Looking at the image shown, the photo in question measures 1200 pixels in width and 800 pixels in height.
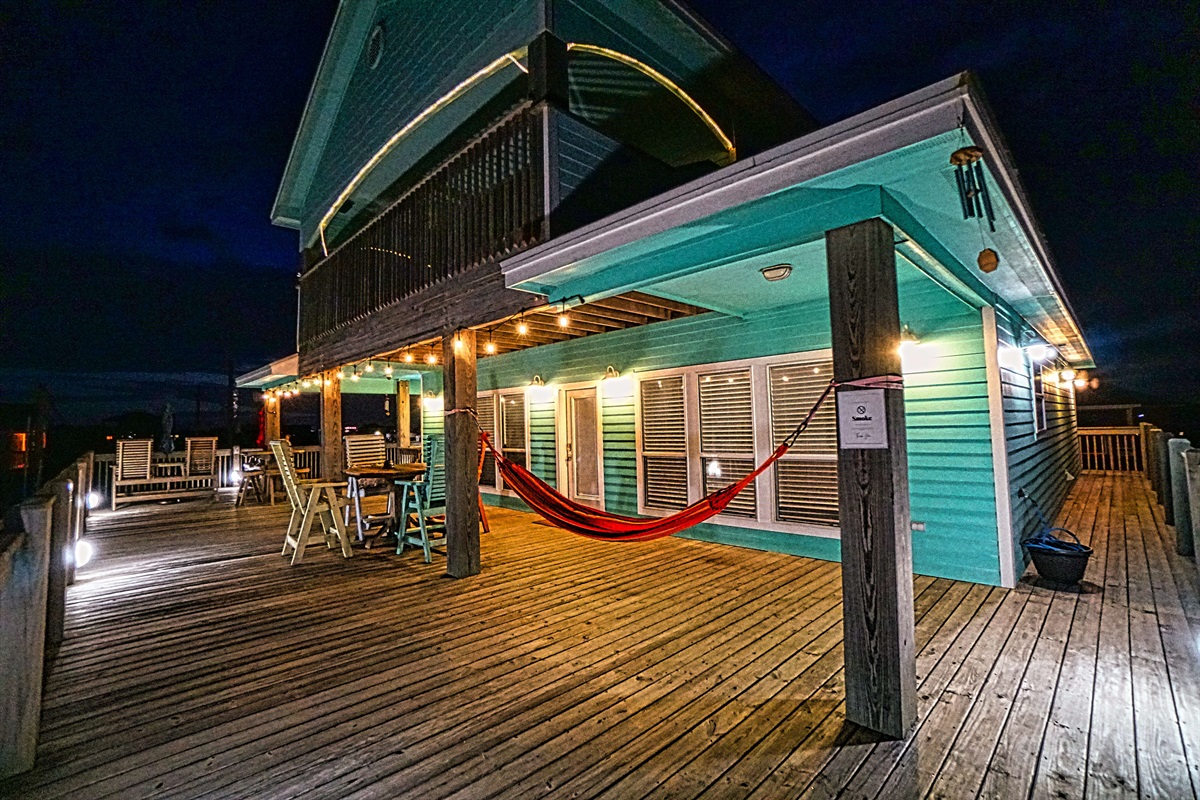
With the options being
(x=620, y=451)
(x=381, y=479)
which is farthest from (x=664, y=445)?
(x=381, y=479)

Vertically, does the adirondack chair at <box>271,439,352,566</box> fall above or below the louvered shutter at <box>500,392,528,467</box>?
below

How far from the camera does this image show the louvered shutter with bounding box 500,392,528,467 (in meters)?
7.96

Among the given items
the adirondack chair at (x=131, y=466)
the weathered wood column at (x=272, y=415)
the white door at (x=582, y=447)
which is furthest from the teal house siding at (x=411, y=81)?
the adirondack chair at (x=131, y=466)

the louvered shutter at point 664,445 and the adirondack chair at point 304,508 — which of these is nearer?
the adirondack chair at point 304,508

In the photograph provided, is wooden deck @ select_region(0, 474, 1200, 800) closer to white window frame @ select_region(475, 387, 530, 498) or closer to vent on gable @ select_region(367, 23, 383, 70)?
white window frame @ select_region(475, 387, 530, 498)

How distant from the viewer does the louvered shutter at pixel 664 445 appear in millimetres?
5902

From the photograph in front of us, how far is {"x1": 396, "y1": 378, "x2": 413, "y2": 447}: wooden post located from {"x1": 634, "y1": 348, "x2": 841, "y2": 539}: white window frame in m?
6.95

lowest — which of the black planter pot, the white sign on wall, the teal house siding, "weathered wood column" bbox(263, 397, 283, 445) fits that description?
the black planter pot

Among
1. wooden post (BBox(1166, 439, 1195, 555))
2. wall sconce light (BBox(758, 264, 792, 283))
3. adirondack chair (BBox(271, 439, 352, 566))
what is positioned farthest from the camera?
adirondack chair (BBox(271, 439, 352, 566))

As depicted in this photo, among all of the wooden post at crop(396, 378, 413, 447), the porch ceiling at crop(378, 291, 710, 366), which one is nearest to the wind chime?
the porch ceiling at crop(378, 291, 710, 366)

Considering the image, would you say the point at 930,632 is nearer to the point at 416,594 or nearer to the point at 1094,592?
the point at 1094,592

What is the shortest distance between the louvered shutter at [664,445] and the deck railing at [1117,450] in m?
11.2

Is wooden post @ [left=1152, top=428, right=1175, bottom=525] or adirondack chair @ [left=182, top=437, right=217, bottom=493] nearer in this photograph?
wooden post @ [left=1152, top=428, right=1175, bottom=525]

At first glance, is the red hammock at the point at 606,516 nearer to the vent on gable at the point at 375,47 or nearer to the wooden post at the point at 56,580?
the wooden post at the point at 56,580
